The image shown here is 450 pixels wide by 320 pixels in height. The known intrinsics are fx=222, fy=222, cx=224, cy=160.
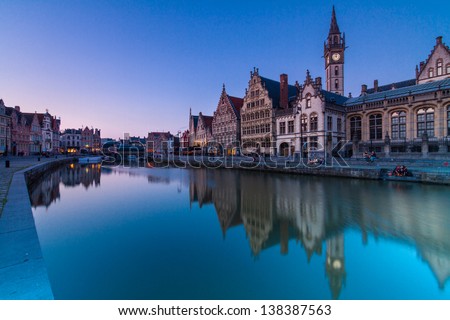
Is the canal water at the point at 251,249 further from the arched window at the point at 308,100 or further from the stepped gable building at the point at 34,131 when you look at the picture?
the stepped gable building at the point at 34,131

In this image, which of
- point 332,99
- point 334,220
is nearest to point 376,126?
point 332,99

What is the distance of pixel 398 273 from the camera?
5.36 meters

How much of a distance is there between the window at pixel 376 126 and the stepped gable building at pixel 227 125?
25.1 m

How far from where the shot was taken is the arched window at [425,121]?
Result: 29.1 m

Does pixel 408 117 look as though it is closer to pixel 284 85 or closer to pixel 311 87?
pixel 311 87

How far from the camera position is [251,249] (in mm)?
6852

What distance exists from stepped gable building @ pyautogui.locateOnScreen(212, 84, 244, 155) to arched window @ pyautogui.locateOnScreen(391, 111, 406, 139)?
27806mm

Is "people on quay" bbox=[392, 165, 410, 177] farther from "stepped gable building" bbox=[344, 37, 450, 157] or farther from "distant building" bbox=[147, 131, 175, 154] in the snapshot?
"distant building" bbox=[147, 131, 175, 154]

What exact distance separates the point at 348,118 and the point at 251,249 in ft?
123

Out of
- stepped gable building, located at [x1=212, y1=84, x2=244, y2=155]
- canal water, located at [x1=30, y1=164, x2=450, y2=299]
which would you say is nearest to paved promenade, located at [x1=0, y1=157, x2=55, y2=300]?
canal water, located at [x1=30, y1=164, x2=450, y2=299]

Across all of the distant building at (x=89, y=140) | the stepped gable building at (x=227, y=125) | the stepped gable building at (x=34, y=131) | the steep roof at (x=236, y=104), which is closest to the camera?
the stepped gable building at (x=227, y=125)

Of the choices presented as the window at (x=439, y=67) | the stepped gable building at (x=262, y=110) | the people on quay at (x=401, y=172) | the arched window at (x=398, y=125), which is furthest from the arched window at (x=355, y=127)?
the people on quay at (x=401, y=172)

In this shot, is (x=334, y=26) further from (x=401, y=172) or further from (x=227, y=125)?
(x=401, y=172)

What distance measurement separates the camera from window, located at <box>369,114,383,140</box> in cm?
3366
